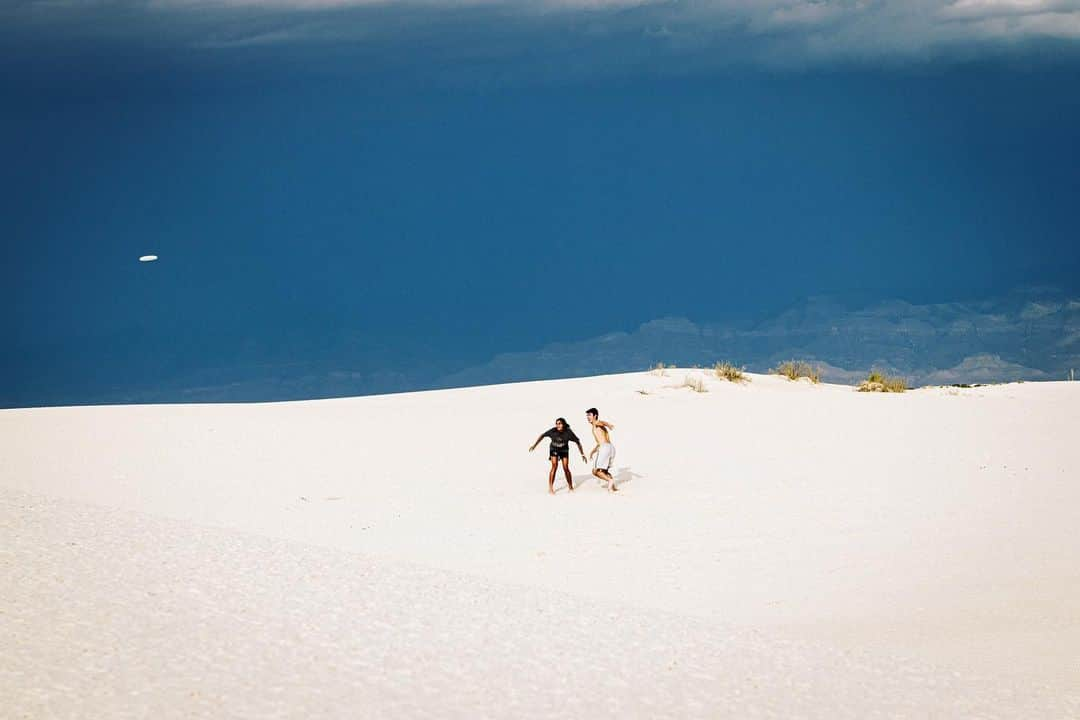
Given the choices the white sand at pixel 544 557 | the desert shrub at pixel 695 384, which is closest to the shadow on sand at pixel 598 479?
the white sand at pixel 544 557

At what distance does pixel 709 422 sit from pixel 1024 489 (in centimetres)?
657

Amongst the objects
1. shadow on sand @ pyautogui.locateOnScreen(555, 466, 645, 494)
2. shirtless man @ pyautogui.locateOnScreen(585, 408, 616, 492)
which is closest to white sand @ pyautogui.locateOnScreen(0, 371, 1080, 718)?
shadow on sand @ pyautogui.locateOnScreen(555, 466, 645, 494)

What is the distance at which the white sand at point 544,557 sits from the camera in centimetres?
770

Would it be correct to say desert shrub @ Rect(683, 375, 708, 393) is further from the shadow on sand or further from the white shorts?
the white shorts

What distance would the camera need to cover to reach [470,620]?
30.0 feet

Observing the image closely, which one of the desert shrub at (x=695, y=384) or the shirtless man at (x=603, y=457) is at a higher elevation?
the desert shrub at (x=695, y=384)

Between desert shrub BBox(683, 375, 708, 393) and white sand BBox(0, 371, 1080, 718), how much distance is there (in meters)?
0.34

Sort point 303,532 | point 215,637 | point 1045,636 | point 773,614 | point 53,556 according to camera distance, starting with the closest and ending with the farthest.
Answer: point 215,637
point 53,556
point 1045,636
point 773,614
point 303,532

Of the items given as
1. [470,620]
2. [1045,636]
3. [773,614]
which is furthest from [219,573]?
[1045,636]

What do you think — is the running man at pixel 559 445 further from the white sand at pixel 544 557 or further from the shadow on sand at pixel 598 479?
the shadow on sand at pixel 598 479

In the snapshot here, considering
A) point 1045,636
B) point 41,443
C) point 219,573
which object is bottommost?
point 1045,636

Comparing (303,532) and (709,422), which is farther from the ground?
(709,422)

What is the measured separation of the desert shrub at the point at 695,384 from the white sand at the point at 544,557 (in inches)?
13.5

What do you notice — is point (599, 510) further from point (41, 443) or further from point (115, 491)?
point (41, 443)
